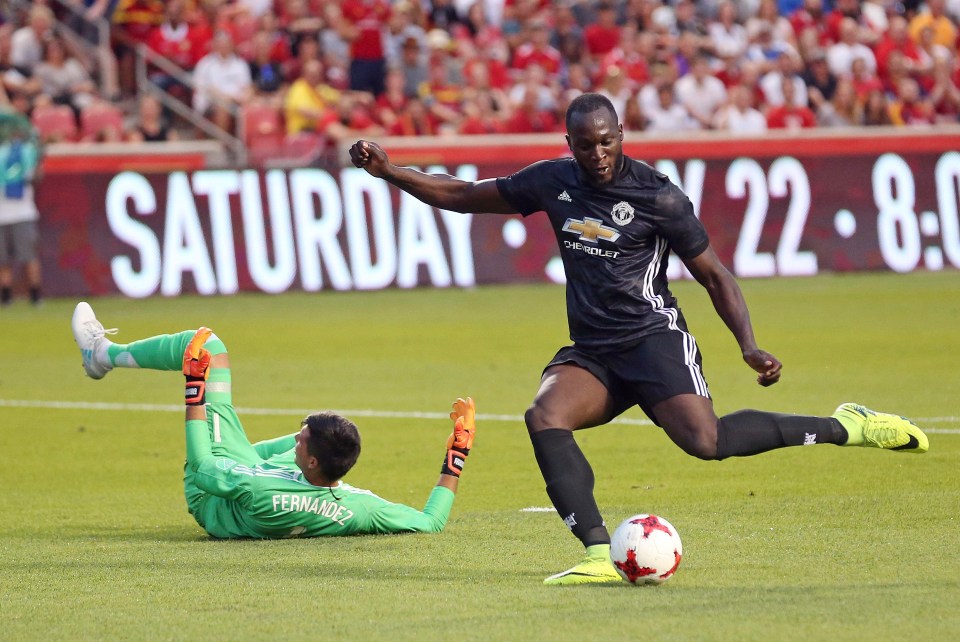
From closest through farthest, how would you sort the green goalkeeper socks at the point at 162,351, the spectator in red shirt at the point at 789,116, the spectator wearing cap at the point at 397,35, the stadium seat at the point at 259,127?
the green goalkeeper socks at the point at 162,351 < the stadium seat at the point at 259,127 < the spectator wearing cap at the point at 397,35 < the spectator in red shirt at the point at 789,116

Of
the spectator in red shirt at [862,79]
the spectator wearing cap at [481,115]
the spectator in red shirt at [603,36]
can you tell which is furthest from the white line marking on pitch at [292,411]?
the spectator in red shirt at [862,79]

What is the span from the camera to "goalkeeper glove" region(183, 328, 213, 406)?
794 centimetres

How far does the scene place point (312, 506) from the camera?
7734 millimetres

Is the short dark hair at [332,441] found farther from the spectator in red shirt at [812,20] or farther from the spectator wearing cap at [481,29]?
the spectator in red shirt at [812,20]

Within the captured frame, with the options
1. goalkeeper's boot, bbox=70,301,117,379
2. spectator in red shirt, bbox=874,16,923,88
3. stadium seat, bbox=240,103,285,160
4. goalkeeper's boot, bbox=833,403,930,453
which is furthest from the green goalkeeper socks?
spectator in red shirt, bbox=874,16,923,88

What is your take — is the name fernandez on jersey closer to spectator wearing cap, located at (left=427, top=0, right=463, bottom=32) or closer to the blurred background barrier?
the blurred background barrier

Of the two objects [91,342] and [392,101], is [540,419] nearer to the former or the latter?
[91,342]

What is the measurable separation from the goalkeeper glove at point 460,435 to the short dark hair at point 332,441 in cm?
65

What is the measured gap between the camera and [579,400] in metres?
6.98

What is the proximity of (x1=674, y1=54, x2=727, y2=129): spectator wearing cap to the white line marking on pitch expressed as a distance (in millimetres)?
13501

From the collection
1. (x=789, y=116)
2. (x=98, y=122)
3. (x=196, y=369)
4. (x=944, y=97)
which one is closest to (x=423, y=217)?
(x=98, y=122)

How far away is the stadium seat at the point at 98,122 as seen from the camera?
22.3m

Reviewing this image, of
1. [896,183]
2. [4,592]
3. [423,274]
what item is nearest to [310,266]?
[423,274]

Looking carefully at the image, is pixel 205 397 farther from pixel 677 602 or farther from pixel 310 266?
pixel 310 266
